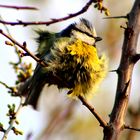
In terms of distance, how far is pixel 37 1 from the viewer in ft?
27.0

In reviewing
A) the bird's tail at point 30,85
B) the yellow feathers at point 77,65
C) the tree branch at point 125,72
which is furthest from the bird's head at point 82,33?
the tree branch at point 125,72

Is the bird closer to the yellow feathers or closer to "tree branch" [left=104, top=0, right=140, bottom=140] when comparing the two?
the yellow feathers

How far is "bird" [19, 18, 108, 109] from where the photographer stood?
408cm

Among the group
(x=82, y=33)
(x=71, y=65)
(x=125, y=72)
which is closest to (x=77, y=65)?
(x=71, y=65)

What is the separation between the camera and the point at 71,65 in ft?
13.4

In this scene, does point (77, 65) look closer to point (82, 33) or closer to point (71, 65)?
point (71, 65)

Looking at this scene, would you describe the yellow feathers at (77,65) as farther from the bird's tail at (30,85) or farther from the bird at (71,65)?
the bird's tail at (30,85)

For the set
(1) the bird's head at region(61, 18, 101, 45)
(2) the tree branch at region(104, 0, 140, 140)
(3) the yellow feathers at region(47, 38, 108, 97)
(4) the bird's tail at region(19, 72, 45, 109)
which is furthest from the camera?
(1) the bird's head at region(61, 18, 101, 45)

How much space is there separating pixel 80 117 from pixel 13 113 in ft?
14.6

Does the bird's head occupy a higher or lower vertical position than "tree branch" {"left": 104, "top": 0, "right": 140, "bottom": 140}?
higher

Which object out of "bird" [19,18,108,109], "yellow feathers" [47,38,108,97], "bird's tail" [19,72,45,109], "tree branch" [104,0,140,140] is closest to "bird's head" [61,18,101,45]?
"bird" [19,18,108,109]

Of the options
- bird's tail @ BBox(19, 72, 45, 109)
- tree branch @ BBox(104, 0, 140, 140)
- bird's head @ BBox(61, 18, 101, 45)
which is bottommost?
tree branch @ BBox(104, 0, 140, 140)

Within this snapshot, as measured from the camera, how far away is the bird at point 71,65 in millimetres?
4082

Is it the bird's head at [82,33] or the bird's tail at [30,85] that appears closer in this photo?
the bird's tail at [30,85]
